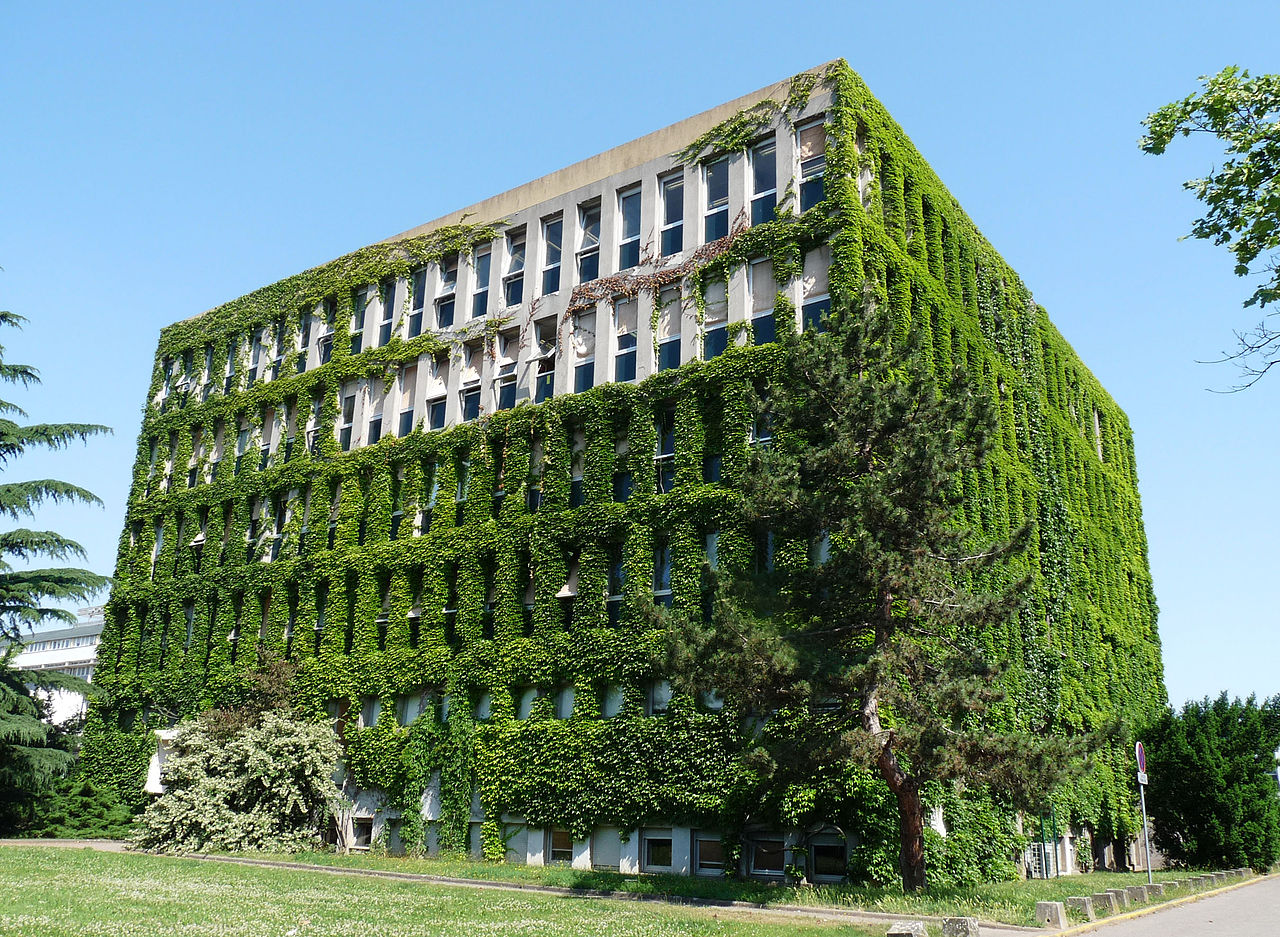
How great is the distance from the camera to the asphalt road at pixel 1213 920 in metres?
15.3

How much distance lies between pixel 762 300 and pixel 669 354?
310 cm

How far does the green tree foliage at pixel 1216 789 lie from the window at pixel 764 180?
874 inches

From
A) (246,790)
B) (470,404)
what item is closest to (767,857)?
(246,790)

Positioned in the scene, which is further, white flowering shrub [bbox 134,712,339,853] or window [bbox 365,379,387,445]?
window [bbox 365,379,387,445]

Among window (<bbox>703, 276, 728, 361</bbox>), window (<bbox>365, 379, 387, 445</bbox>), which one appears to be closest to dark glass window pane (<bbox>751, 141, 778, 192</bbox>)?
window (<bbox>703, 276, 728, 361</bbox>)

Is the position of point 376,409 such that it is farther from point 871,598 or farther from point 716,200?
point 871,598

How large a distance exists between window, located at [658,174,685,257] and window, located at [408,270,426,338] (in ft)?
31.5

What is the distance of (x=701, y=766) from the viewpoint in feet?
82.6

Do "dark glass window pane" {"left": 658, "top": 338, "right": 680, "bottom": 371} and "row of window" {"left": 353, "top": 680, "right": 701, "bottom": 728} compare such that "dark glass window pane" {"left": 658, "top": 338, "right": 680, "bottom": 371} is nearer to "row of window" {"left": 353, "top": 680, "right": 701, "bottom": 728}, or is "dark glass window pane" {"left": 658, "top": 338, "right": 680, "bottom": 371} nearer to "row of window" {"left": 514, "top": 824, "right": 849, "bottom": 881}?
"row of window" {"left": 353, "top": 680, "right": 701, "bottom": 728}

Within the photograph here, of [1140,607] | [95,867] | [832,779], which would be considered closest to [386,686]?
[95,867]

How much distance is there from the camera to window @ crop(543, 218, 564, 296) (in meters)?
33.9

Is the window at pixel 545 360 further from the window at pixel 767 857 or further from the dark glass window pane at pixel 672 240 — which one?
the window at pixel 767 857

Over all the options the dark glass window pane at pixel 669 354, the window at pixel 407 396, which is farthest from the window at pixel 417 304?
the dark glass window pane at pixel 669 354

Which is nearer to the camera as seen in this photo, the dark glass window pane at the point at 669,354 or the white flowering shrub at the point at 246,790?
the white flowering shrub at the point at 246,790
